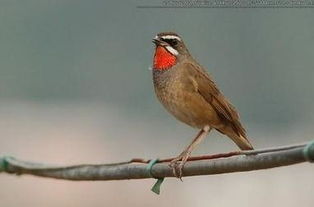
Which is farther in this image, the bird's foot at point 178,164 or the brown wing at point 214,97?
the brown wing at point 214,97

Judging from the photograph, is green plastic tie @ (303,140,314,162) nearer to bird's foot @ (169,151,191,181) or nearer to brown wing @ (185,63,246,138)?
bird's foot @ (169,151,191,181)

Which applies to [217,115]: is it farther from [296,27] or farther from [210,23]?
[210,23]

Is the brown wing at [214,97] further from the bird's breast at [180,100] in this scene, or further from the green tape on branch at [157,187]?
the green tape on branch at [157,187]

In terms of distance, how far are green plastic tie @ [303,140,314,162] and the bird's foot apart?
0.82 meters

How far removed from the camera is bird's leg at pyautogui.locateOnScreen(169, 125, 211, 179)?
3.48m

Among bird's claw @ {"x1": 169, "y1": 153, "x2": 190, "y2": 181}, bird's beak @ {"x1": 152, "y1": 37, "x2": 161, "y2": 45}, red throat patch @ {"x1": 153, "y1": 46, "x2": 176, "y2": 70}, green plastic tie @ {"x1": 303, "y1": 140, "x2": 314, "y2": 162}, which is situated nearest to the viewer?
green plastic tie @ {"x1": 303, "y1": 140, "x2": 314, "y2": 162}

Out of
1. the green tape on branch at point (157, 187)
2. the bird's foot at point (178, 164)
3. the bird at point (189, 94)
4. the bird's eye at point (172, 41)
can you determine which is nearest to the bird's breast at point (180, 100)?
the bird at point (189, 94)

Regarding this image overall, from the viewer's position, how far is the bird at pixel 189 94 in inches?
171

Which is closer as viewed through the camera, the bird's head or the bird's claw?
the bird's claw

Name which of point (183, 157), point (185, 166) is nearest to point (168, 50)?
point (183, 157)

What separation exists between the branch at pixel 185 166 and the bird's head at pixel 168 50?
2.98 ft

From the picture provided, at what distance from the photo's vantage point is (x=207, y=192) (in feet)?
22.9

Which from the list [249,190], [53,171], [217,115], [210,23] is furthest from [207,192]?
[53,171]

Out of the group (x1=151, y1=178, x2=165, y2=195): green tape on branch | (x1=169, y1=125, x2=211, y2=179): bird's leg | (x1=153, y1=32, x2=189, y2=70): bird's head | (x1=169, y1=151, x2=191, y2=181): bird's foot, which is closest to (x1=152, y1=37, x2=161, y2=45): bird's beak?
(x1=153, y1=32, x2=189, y2=70): bird's head
